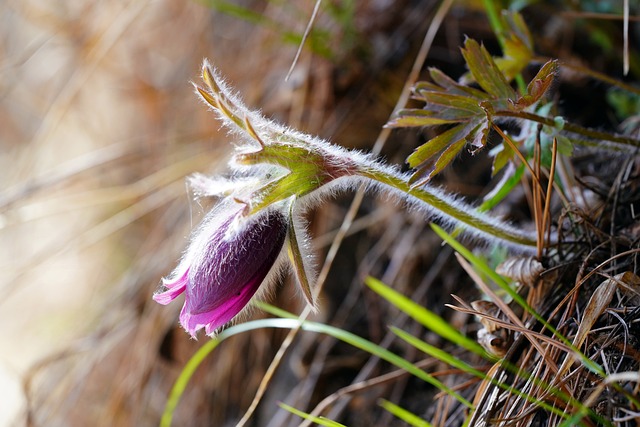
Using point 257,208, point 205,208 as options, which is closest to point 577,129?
point 257,208

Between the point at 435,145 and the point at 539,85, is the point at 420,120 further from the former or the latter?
the point at 539,85

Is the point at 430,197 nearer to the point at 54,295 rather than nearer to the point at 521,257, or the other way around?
the point at 521,257

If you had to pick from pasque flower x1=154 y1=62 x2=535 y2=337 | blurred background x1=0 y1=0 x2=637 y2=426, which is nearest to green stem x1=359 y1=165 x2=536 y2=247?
pasque flower x1=154 y1=62 x2=535 y2=337

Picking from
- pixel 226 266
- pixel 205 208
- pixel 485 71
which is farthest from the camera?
pixel 205 208

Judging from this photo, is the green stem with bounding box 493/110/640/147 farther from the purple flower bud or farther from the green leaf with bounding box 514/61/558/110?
the purple flower bud

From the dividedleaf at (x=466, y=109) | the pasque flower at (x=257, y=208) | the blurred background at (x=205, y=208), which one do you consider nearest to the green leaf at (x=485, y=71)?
the dividedleaf at (x=466, y=109)

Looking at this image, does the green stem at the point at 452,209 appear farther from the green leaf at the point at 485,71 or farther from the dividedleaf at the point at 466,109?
the green leaf at the point at 485,71
